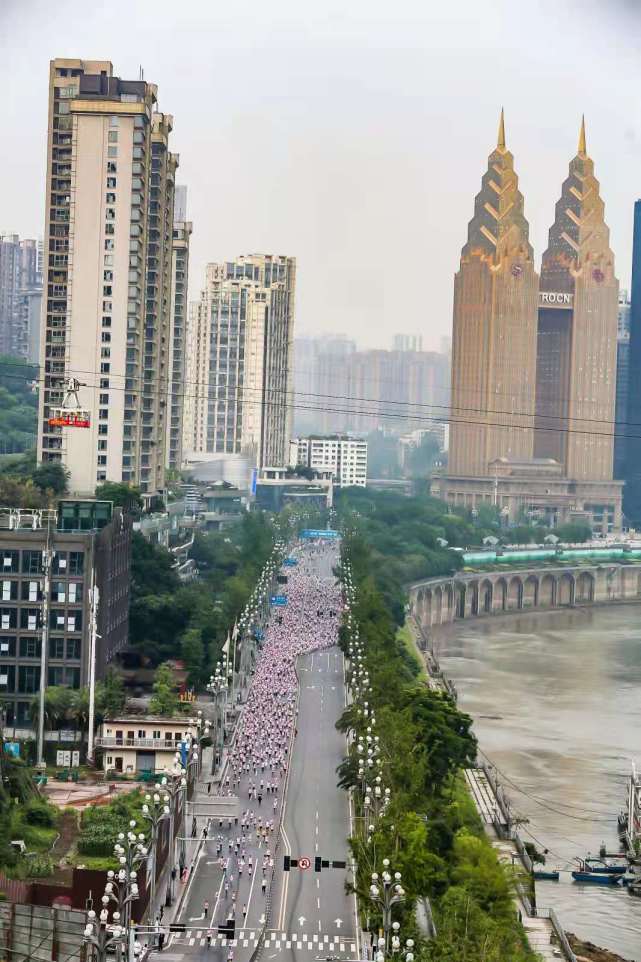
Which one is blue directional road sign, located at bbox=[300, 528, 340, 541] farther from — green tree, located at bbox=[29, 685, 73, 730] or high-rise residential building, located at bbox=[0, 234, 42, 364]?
green tree, located at bbox=[29, 685, 73, 730]

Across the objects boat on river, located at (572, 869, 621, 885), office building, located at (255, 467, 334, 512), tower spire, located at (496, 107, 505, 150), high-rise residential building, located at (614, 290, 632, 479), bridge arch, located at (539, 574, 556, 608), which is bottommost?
bridge arch, located at (539, 574, 556, 608)

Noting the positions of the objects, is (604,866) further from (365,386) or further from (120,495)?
(365,386)

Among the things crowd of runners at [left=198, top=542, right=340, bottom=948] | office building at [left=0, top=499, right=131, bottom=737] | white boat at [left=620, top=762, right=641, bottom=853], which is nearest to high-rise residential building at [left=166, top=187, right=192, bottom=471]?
crowd of runners at [left=198, top=542, right=340, bottom=948]

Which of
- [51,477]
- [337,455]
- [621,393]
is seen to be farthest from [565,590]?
[51,477]

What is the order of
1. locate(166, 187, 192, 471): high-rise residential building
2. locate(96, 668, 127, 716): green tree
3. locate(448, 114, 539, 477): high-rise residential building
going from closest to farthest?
1. locate(96, 668, 127, 716): green tree
2. locate(166, 187, 192, 471): high-rise residential building
3. locate(448, 114, 539, 477): high-rise residential building

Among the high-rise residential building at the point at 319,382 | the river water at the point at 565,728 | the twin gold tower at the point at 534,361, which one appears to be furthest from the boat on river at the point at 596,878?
the high-rise residential building at the point at 319,382

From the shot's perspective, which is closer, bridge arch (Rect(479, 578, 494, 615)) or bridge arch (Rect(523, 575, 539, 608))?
bridge arch (Rect(479, 578, 494, 615))
